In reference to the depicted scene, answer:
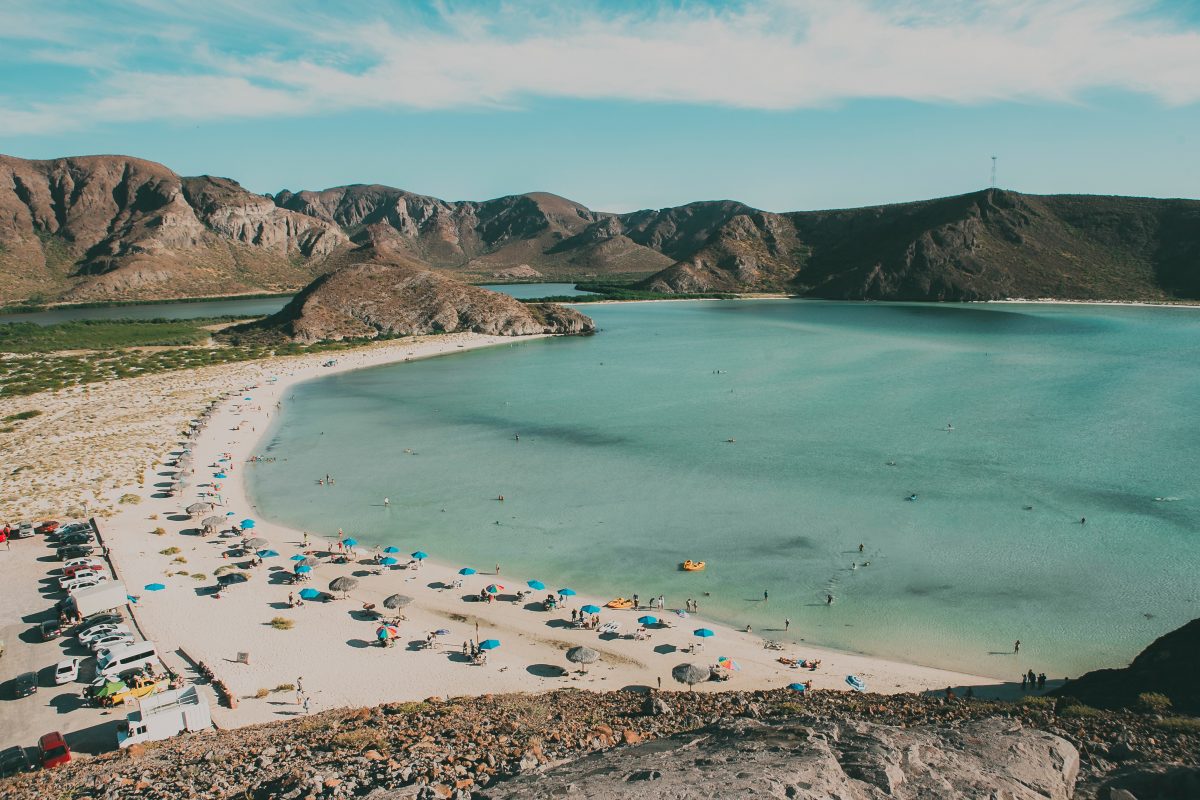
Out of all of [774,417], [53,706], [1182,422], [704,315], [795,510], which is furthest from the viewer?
[704,315]

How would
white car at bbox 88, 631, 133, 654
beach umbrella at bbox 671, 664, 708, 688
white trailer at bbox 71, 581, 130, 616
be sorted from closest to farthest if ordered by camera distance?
beach umbrella at bbox 671, 664, 708, 688, white car at bbox 88, 631, 133, 654, white trailer at bbox 71, 581, 130, 616

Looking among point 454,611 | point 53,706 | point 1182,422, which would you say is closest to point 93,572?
point 53,706

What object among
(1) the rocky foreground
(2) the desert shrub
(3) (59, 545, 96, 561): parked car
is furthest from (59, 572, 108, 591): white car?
(2) the desert shrub

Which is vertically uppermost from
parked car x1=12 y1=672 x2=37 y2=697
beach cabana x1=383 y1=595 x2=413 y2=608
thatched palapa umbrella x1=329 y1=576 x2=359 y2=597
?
parked car x1=12 y1=672 x2=37 y2=697

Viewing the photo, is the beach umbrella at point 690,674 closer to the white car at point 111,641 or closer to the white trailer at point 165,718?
the white trailer at point 165,718

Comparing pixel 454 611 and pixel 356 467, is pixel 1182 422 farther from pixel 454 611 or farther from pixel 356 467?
pixel 356 467

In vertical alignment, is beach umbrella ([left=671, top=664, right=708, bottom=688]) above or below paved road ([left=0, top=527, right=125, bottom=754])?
below

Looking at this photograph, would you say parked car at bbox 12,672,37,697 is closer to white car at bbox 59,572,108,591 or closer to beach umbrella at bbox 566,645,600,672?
white car at bbox 59,572,108,591

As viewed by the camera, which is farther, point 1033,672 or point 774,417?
point 774,417
